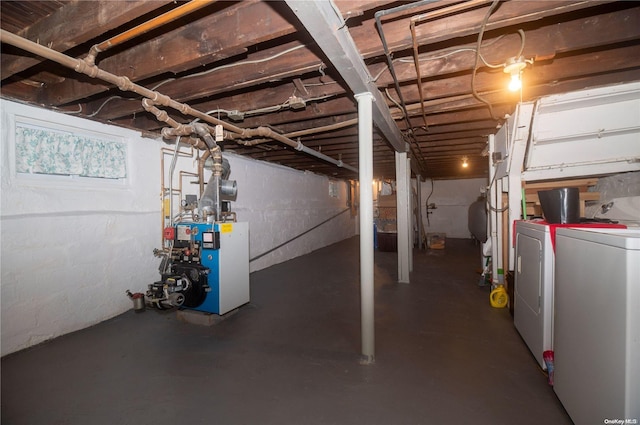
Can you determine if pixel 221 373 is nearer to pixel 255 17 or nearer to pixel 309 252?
pixel 255 17

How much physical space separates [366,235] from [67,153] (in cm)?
293

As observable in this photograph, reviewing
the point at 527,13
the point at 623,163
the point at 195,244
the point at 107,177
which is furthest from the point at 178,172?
the point at 623,163

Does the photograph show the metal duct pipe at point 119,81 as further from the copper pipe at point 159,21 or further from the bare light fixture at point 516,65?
the bare light fixture at point 516,65

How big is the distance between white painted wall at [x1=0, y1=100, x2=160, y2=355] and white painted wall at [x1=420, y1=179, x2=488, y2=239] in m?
8.74

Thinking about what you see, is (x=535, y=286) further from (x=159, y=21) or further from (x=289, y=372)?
(x=159, y=21)

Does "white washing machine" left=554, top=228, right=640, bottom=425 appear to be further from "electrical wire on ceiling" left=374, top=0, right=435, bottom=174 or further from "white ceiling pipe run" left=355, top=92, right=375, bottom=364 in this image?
"electrical wire on ceiling" left=374, top=0, right=435, bottom=174

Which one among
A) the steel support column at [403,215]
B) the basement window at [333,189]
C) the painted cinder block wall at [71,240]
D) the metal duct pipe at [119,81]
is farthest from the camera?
the basement window at [333,189]

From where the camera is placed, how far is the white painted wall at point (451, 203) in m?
9.03

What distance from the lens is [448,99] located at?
103 inches

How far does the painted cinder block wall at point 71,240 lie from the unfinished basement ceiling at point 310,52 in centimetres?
47

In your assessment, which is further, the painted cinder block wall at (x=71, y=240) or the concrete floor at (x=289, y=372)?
the painted cinder block wall at (x=71, y=240)

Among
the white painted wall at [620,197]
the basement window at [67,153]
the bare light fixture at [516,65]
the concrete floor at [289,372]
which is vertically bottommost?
the concrete floor at [289,372]

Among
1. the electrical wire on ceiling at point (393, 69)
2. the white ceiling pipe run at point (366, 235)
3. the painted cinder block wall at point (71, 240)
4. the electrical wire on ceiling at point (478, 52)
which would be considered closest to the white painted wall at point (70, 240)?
the painted cinder block wall at point (71, 240)

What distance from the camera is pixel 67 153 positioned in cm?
252
